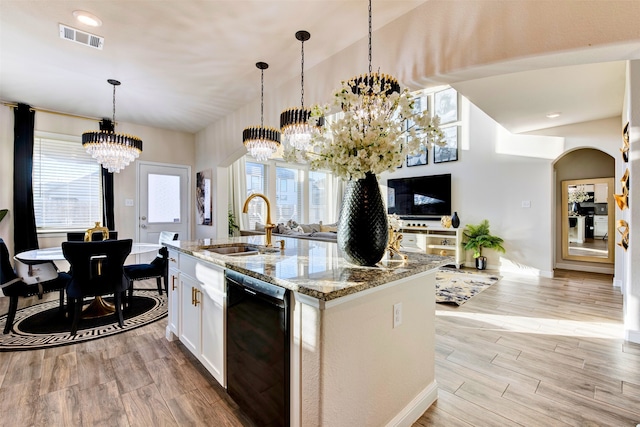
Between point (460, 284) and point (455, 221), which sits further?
point (455, 221)

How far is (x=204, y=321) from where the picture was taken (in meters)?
2.03

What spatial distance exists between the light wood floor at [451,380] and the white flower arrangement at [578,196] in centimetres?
379

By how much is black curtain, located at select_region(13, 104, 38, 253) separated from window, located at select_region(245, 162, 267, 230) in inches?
147

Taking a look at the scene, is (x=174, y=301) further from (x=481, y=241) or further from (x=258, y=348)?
(x=481, y=241)

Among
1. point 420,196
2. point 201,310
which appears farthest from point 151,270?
point 420,196

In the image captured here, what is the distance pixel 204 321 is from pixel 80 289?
5.36 ft

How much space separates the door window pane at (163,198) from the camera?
5.54 meters

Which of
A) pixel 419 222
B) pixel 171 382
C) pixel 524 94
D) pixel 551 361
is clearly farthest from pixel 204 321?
pixel 419 222

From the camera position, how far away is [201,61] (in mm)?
3170

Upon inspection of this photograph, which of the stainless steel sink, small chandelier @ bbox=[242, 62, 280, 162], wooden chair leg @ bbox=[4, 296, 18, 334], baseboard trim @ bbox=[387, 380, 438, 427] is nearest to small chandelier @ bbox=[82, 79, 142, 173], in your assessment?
small chandelier @ bbox=[242, 62, 280, 162]

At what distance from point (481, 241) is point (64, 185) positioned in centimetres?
754

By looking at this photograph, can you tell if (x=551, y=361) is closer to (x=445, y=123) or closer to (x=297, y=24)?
(x=297, y=24)

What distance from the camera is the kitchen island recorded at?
1207mm

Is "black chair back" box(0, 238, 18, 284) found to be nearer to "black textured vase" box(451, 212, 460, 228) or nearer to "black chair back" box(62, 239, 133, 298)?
"black chair back" box(62, 239, 133, 298)
